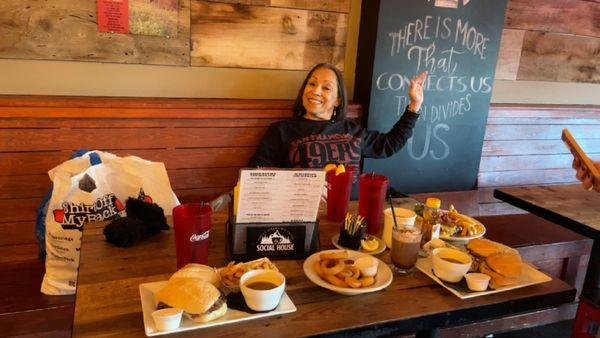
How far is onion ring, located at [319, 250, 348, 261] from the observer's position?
1.34 metres

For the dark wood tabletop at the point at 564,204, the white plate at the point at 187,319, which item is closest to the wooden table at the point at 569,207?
the dark wood tabletop at the point at 564,204

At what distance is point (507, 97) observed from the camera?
346 centimetres

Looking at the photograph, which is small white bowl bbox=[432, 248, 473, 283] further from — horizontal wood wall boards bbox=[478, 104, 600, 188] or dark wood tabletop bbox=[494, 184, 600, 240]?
horizontal wood wall boards bbox=[478, 104, 600, 188]

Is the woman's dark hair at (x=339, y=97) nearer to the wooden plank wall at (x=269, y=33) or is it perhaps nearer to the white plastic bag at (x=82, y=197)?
the wooden plank wall at (x=269, y=33)

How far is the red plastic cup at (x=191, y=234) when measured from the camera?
128cm

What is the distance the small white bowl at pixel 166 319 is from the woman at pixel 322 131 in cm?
158

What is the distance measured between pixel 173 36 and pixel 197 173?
0.76 m

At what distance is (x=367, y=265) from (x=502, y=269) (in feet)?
1.27

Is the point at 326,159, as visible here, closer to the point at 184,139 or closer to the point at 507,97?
the point at 184,139

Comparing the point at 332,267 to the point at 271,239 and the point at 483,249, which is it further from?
the point at 483,249

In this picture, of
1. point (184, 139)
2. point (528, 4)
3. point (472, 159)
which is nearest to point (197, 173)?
point (184, 139)

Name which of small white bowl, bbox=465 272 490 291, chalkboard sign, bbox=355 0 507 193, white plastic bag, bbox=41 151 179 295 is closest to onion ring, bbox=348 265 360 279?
small white bowl, bbox=465 272 490 291

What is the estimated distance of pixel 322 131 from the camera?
2674 mm

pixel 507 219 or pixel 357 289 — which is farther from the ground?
pixel 357 289
